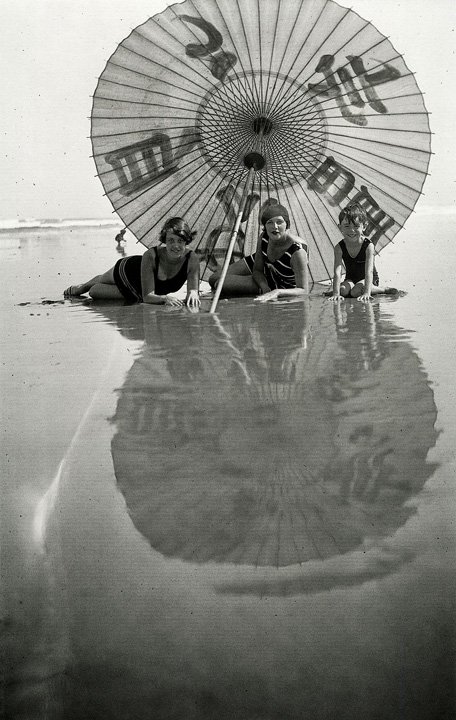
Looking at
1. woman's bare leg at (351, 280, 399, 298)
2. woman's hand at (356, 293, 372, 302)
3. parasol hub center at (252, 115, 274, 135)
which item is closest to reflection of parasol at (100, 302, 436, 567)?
woman's hand at (356, 293, 372, 302)

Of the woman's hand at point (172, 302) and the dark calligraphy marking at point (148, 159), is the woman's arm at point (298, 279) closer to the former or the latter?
the woman's hand at point (172, 302)

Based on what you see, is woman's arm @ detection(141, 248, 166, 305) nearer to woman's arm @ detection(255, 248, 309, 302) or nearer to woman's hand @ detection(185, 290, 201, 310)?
woman's hand @ detection(185, 290, 201, 310)

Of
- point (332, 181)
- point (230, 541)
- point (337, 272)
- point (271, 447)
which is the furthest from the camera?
point (337, 272)

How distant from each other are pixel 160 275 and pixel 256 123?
155 centimetres

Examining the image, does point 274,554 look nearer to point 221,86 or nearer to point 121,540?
point 121,540

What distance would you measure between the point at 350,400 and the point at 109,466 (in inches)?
49.8

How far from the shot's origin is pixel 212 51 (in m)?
6.14

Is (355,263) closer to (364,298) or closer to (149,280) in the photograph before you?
(364,298)

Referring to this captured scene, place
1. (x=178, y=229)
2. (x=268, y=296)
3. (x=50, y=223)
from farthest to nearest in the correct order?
1. (x=50, y=223)
2. (x=268, y=296)
3. (x=178, y=229)

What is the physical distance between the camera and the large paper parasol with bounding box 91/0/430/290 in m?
5.95

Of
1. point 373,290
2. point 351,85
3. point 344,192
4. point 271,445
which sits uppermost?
point 351,85

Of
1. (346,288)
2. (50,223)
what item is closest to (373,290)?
(346,288)

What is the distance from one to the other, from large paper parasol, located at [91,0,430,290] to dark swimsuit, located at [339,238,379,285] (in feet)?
0.47

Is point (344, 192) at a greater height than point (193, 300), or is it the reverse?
point (344, 192)
